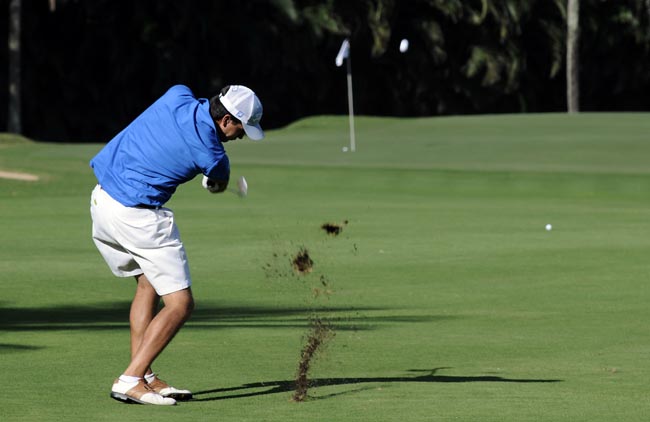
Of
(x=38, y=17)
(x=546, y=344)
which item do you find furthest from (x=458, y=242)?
(x=38, y=17)

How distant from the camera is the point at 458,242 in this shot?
1750 cm

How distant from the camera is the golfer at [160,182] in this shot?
8.00 meters

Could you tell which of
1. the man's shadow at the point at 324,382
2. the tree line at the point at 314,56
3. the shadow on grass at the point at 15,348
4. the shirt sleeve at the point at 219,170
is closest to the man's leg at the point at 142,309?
the man's shadow at the point at 324,382

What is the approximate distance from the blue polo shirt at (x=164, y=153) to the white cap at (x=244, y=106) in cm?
12

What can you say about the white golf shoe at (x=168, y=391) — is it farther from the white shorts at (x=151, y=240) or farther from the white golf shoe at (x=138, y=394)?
the white shorts at (x=151, y=240)

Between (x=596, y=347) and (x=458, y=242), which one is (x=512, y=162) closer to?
(x=458, y=242)

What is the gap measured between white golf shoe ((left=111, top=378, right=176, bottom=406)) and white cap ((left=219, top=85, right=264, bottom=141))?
Answer: 1.37 meters

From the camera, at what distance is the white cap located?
797 cm

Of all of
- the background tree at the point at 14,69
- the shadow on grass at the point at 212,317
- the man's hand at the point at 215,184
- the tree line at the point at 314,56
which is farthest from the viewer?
the tree line at the point at 314,56

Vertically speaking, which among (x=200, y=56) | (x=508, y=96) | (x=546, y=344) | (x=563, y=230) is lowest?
(x=508, y=96)

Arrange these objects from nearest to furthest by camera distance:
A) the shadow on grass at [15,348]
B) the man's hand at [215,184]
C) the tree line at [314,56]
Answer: the man's hand at [215,184] → the shadow on grass at [15,348] → the tree line at [314,56]

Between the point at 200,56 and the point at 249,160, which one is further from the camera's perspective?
the point at 200,56

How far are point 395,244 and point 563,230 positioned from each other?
267 cm

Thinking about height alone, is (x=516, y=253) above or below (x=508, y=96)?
above
